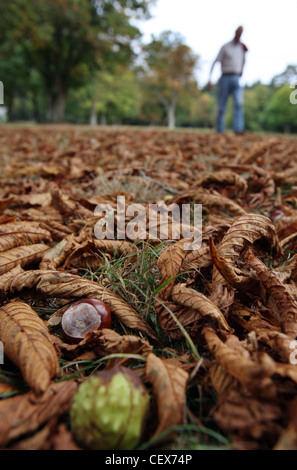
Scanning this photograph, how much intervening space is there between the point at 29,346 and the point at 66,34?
79.8 feet

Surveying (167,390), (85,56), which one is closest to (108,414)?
(167,390)

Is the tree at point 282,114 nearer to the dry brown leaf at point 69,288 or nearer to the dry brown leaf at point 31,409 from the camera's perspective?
the dry brown leaf at point 69,288

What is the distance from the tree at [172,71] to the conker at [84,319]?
30.9 metres

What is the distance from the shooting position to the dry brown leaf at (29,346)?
0.77m

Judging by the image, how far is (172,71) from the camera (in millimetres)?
34750

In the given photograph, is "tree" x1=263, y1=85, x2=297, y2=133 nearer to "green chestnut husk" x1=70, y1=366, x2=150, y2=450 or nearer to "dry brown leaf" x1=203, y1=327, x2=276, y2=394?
"dry brown leaf" x1=203, y1=327, x2=276, y2=394

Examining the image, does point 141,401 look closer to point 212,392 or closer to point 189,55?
point 212,392

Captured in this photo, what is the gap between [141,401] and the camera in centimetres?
69

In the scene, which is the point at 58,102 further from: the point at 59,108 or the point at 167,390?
the point at 167,390

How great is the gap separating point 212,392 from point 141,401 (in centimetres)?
A: 19

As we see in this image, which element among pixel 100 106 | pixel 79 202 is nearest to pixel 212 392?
pixel 79 202

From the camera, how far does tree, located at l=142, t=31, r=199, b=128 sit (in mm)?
32531

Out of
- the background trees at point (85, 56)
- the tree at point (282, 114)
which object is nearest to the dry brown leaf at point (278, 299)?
the background trees at point (85, 56)

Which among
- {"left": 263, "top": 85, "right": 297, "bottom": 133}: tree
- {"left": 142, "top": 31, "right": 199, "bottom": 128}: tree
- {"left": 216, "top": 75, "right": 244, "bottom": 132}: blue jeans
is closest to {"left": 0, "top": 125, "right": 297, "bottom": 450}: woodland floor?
{"left": 216, "top": 75, "right": 244, "bottom": 132}: blue jeans
